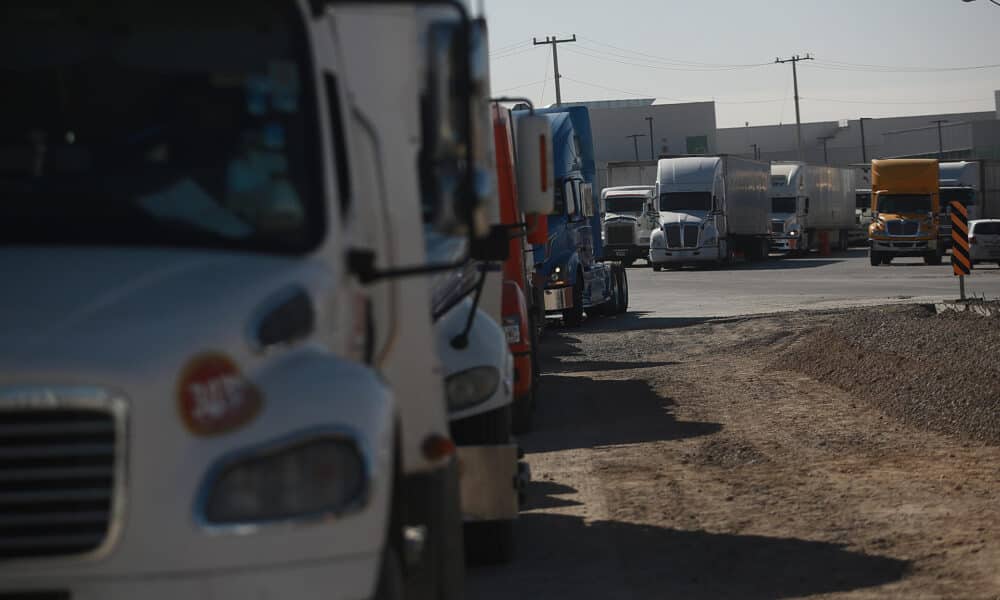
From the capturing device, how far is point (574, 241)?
87.6 ft

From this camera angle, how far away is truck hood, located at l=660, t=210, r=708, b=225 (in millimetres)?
49062

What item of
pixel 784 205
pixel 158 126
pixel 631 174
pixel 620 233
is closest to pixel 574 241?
pixel 158 126

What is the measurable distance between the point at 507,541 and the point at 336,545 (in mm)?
4568

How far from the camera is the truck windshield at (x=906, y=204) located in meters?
49.3

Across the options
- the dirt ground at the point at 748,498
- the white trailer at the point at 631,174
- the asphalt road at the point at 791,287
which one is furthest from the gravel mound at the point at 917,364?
the white trailer at the point at 631,174

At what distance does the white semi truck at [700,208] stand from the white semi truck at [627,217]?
909 mm

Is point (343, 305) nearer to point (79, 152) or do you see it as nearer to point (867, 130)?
point (79, 152)

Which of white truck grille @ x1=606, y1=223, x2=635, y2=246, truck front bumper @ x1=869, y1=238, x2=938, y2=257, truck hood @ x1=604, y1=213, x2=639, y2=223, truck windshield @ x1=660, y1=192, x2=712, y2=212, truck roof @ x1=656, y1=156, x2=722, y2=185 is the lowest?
truck front bumper @ x1=869, y1=238, x2=938, y2=257

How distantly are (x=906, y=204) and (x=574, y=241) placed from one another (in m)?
25.8

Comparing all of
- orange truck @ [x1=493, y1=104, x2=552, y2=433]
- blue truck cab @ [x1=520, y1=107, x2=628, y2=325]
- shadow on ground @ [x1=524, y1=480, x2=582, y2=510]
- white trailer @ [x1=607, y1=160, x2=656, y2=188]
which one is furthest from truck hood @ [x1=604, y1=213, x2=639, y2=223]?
shadow on ground @ [x1=524, y1=480, x2=582, y2=510]

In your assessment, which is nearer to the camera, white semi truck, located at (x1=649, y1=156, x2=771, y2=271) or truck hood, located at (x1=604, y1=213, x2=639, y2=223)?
white semi truck, located at (x1=649, y1=156, x2=771, y2=271)

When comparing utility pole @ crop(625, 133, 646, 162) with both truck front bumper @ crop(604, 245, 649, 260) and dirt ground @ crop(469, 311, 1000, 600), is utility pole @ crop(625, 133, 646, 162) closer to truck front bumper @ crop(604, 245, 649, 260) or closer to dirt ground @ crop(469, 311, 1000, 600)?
truck front bumper @ crop(604, 245, 649, 260)

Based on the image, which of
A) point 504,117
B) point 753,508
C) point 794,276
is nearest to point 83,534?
point 753,508

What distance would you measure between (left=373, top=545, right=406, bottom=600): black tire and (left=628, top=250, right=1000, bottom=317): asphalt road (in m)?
25.0
